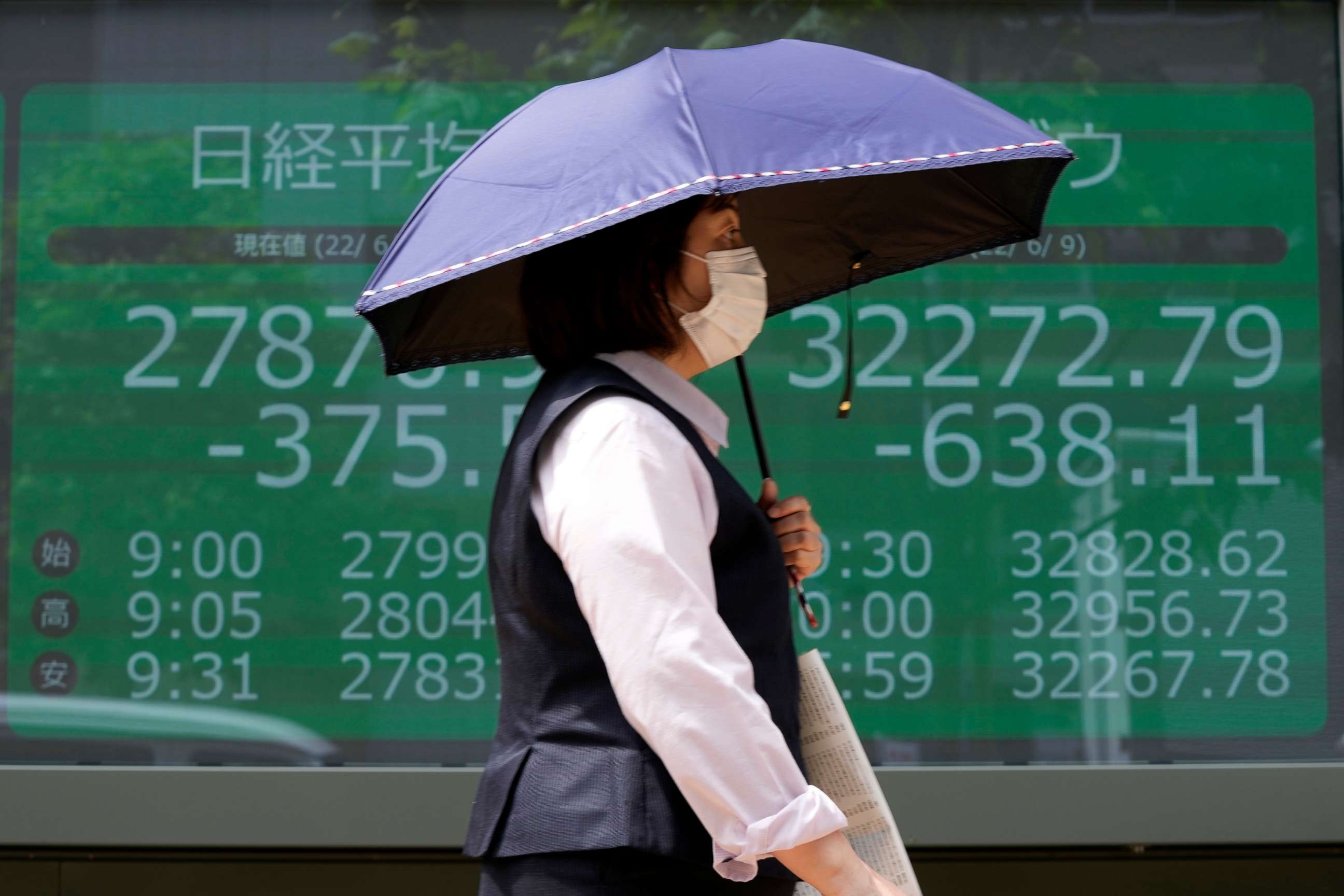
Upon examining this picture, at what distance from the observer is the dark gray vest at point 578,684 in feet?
5.55

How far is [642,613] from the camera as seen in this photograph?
62.5 inches

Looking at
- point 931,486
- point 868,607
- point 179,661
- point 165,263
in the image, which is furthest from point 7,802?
point 931,486

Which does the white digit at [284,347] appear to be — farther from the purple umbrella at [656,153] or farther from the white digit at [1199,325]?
the white digit at [1199,325]


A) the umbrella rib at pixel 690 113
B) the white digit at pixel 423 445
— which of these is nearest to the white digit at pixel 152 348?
the white digit at pixel 423 445

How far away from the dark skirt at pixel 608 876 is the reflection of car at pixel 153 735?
2422mm

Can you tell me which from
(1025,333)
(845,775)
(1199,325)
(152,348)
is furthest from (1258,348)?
(152,348)

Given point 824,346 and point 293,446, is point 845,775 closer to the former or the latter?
Answer: point 824,346

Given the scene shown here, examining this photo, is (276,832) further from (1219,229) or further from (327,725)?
(1219,229)

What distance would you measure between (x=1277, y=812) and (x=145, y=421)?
3.44 meters

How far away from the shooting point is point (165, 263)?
4129 millimetres

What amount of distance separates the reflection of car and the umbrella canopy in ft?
6.39

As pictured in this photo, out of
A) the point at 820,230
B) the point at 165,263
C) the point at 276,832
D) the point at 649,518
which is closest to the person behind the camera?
the point at 649,518

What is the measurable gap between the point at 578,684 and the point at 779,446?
2.39m

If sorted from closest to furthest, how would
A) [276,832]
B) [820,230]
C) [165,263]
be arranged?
[820,230] → [276,832] → [165,263]
